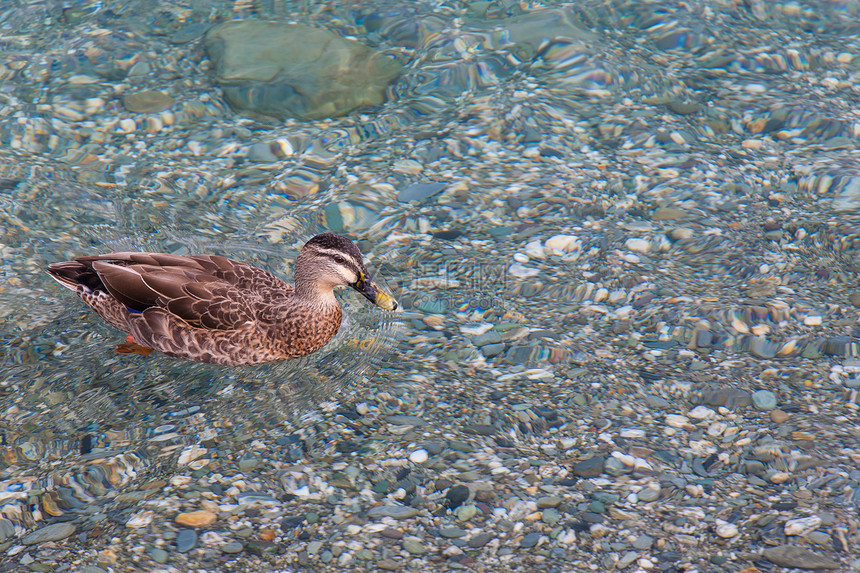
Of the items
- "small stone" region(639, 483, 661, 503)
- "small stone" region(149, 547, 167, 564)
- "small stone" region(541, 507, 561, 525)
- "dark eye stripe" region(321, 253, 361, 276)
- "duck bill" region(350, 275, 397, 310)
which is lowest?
"small stone" region(541, 507, 561, 525)

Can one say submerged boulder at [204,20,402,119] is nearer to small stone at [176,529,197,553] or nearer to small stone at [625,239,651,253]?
small stone at [625,239,651,253]

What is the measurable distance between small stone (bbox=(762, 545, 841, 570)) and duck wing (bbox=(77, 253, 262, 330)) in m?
3.69

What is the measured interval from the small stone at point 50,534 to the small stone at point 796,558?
394 centimetres

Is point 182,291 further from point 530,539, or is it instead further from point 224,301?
point 530,539

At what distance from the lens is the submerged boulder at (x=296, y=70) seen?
→ 8.93 metres

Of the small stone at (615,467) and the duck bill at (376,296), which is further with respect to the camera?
the duck bill at (376,296)

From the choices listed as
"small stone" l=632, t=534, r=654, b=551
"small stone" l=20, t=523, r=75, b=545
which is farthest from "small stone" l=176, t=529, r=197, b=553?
"small stone" l=632, t=534, r=654, b=551

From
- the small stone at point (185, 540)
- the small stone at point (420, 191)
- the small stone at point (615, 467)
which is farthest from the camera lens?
the small stone at point (420, 191)

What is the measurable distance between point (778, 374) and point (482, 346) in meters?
2.14

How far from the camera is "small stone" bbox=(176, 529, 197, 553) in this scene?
15.3 ft

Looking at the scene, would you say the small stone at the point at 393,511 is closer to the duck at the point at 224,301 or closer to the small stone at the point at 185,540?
the small stone at the point at 185,540

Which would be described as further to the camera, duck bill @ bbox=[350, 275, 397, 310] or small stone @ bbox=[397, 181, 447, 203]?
small stone @ bbox=[397, 181, 447, 203]

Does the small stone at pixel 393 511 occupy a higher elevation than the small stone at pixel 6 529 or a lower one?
lower

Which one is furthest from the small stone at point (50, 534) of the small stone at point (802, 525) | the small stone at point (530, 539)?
the small stone at point (802, 525)
